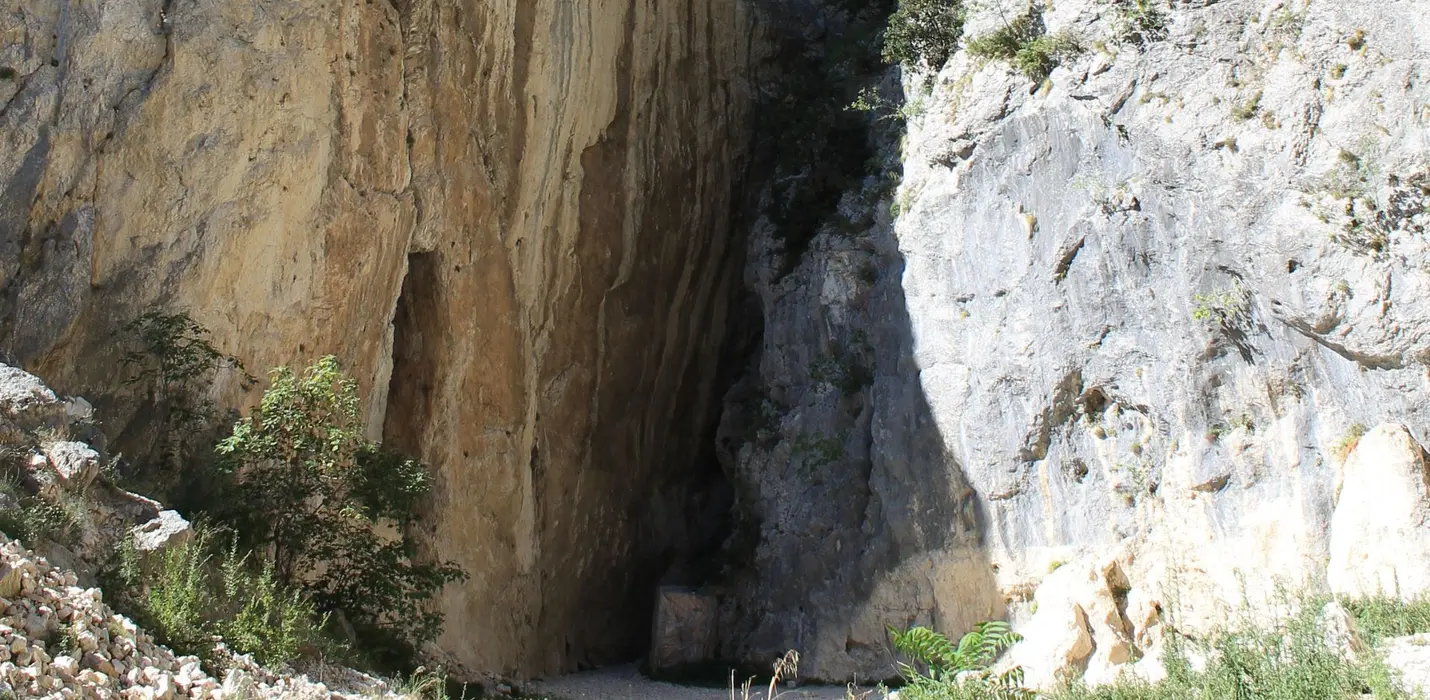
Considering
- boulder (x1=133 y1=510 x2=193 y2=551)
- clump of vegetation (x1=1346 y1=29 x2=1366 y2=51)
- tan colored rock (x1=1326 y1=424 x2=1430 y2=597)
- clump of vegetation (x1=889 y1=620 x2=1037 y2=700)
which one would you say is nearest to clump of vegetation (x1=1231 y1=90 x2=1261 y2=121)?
clump of vegetation (x1=1346 y1=29 x2=1366 y2=51)

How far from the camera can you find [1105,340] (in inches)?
519

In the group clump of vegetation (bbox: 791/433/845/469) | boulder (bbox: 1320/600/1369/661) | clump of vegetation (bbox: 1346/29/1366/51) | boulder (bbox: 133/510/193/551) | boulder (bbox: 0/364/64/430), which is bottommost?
boulder (bbox: 1320/600/1369/661)

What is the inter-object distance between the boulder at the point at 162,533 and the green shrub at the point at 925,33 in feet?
34.7

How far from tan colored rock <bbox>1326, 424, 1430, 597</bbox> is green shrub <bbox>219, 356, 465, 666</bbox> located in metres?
8.08

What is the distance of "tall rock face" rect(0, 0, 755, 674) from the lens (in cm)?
1052

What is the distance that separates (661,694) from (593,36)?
8159mm

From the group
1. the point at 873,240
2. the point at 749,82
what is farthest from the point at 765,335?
the point at 749,82

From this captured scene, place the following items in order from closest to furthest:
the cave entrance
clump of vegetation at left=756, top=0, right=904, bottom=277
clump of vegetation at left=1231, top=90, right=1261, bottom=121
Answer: clump of vegetation at left=1231, top=90, right=1261, bottom=121
the cave entrance
clump of vegetation at left=756, top=0, right=904, bottom=277

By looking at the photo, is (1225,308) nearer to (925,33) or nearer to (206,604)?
(925,33)

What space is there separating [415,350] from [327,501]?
3986 mm

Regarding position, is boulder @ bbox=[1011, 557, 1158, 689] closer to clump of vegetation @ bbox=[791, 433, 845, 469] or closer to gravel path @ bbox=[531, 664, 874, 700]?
gravel path @ bbox=[531, 664, 874, 700]

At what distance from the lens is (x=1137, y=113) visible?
517 inches

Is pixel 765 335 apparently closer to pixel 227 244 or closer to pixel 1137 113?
pixel 1137 113

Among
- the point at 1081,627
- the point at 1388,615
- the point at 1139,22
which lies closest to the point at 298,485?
the point at 1081,627
